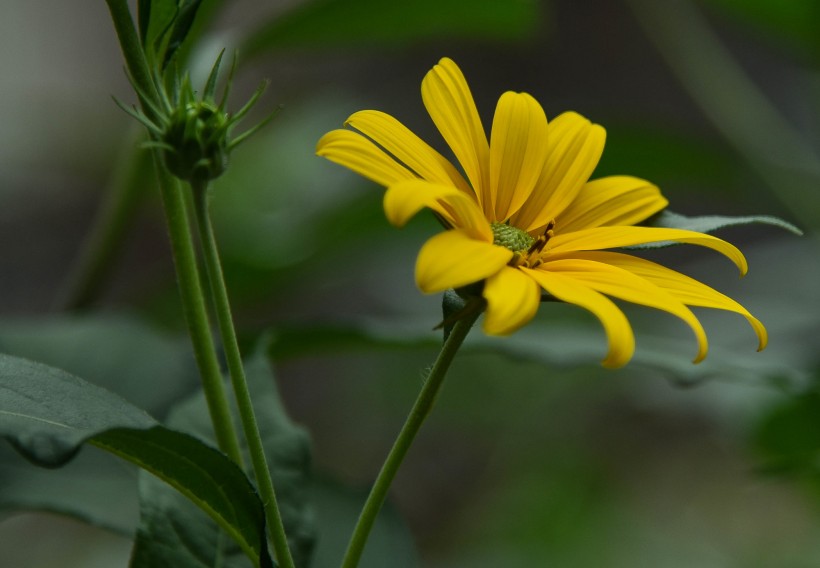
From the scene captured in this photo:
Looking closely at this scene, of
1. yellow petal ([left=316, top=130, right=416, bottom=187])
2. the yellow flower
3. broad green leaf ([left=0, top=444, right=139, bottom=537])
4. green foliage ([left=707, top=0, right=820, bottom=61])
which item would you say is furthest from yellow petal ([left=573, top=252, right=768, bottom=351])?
green foliage ([left=707, top=0, right=820, bottom=61])

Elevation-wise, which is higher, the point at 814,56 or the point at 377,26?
the point at 814,56

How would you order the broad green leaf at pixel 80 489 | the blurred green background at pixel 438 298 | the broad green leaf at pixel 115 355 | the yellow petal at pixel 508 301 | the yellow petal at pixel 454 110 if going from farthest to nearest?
the blurred green background at pixel 438 298, the broad green leaf at pixel 115 355, the broad green leaf at pixel 80 489, the yellow petal at pixel 454 110, the yellow petal at pixel 508 301

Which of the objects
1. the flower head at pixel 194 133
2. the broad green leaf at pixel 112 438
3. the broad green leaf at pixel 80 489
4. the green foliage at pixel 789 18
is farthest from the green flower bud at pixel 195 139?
the green foliage at pixel 789 18

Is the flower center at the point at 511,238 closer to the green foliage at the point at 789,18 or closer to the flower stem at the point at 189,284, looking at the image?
the flower stem at the point at 189,284

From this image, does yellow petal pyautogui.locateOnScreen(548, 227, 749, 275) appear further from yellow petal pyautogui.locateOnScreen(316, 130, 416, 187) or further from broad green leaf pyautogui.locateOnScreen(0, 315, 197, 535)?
broad green leaf pyautogui.locateOnScreen(0, 315, 197, 535)

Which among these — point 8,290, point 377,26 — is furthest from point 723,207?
point 8,290

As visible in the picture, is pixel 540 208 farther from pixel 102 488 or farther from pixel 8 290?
pixel 8 290

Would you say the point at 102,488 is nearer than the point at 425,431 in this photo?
Yes
